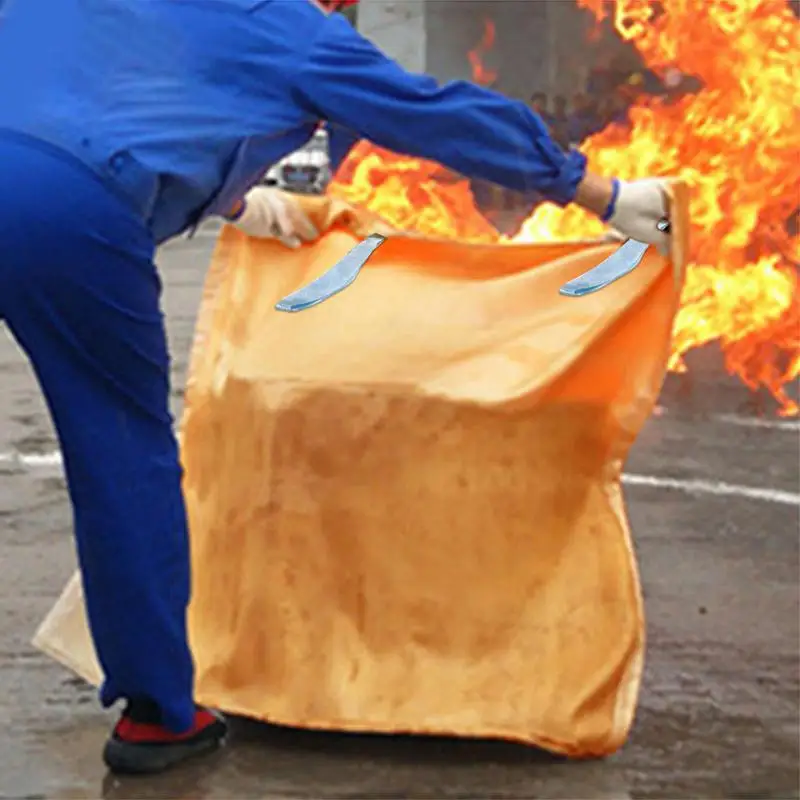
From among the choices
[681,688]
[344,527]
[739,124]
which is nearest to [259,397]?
[344,527]

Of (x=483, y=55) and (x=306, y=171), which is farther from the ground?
(x=306, y=171)

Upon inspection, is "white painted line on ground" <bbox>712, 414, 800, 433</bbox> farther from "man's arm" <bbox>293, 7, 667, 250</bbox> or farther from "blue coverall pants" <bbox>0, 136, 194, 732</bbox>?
"blue coverall pants" <bbox>0, 136, 194, 732</bbox>

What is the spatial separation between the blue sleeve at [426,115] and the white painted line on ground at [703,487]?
2503mm

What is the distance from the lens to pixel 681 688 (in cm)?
334

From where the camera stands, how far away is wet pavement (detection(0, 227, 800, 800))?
113 inches

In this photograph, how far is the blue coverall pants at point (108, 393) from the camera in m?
2.44

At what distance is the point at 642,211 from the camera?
2822 mm

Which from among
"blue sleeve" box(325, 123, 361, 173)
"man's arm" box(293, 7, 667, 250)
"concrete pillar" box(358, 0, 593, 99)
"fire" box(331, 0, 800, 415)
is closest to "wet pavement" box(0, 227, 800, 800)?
"fire" box(331, 0, 800, 415)

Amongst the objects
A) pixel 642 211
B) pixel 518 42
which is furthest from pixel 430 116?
pixel 518 42

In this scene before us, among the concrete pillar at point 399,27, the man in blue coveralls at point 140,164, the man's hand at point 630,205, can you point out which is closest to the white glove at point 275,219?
the man in blue coveralls at point 140,164

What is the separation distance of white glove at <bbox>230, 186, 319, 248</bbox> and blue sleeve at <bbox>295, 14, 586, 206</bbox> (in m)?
0.56

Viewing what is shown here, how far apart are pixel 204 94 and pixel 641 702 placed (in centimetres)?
176

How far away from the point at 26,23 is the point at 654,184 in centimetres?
128

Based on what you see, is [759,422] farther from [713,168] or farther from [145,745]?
[145,745]
